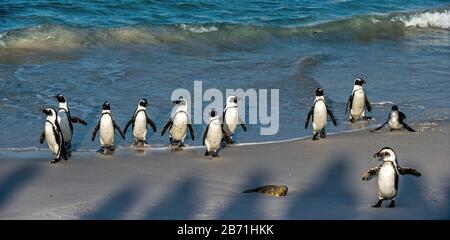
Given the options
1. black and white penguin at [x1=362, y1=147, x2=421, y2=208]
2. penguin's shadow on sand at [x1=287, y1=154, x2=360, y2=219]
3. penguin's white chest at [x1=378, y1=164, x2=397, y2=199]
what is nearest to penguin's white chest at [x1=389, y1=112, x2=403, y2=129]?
penguin's shadow on sand at [x1=287, y1=154, x2=360, y2=219]

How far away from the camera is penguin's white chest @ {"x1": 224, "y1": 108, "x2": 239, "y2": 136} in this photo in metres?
10.9

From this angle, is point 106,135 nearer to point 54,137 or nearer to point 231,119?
point 54,137

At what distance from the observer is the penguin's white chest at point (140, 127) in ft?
34.6

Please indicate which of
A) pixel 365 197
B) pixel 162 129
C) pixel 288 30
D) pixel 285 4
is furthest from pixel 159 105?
pixel 285 4

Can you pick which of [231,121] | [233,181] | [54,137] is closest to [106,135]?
[54,137]

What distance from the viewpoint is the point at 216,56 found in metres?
17.6

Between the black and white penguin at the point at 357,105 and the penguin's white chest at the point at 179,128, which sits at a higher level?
the black and white penguin at the point at 357,105

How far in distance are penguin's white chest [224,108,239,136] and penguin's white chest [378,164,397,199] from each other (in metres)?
3.19

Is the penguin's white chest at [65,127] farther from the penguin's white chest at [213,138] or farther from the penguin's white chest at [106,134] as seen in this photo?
the penguin's white chest at [213,138]

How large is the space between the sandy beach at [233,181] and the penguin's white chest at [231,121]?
1.20ft

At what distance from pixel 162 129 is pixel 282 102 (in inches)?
92.0

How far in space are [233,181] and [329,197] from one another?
1067 mm

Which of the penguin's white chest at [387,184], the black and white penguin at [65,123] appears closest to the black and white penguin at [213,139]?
the black and white penguin at [65,123]

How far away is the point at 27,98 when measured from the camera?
12977 mm
